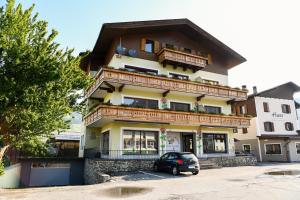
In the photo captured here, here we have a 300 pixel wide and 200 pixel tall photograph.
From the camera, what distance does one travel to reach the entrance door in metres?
24.2

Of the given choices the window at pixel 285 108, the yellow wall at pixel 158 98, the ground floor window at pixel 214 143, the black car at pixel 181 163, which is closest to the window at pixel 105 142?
the yellow wall at pixel 158 98

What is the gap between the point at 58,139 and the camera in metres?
31.3

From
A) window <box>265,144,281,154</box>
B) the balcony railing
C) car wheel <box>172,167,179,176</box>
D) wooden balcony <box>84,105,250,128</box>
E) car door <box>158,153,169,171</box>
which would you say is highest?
the balcony railing

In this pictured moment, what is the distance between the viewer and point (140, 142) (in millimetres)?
21141

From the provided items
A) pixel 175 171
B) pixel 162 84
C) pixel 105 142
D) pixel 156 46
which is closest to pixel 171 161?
pixel 175 171

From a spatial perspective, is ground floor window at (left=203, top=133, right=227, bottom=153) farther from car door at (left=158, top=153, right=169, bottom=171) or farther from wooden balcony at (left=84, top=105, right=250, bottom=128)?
car door at (left=158, top=153, right=169, bottom=171)

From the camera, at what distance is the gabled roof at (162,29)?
22.1m

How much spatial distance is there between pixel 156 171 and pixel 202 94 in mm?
9179

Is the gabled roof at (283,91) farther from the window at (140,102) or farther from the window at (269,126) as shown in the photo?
the window at (140,102)

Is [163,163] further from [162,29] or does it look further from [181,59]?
[162,29]

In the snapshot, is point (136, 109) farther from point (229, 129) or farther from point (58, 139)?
point (58, 139)

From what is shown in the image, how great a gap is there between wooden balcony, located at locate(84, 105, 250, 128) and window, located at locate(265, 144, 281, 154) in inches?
421

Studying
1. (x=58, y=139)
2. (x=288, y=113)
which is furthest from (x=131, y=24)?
(x=288, y=113)

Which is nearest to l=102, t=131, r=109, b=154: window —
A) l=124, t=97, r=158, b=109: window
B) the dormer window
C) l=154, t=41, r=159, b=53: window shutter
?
l=124, t=97, r=158, b=109: window
